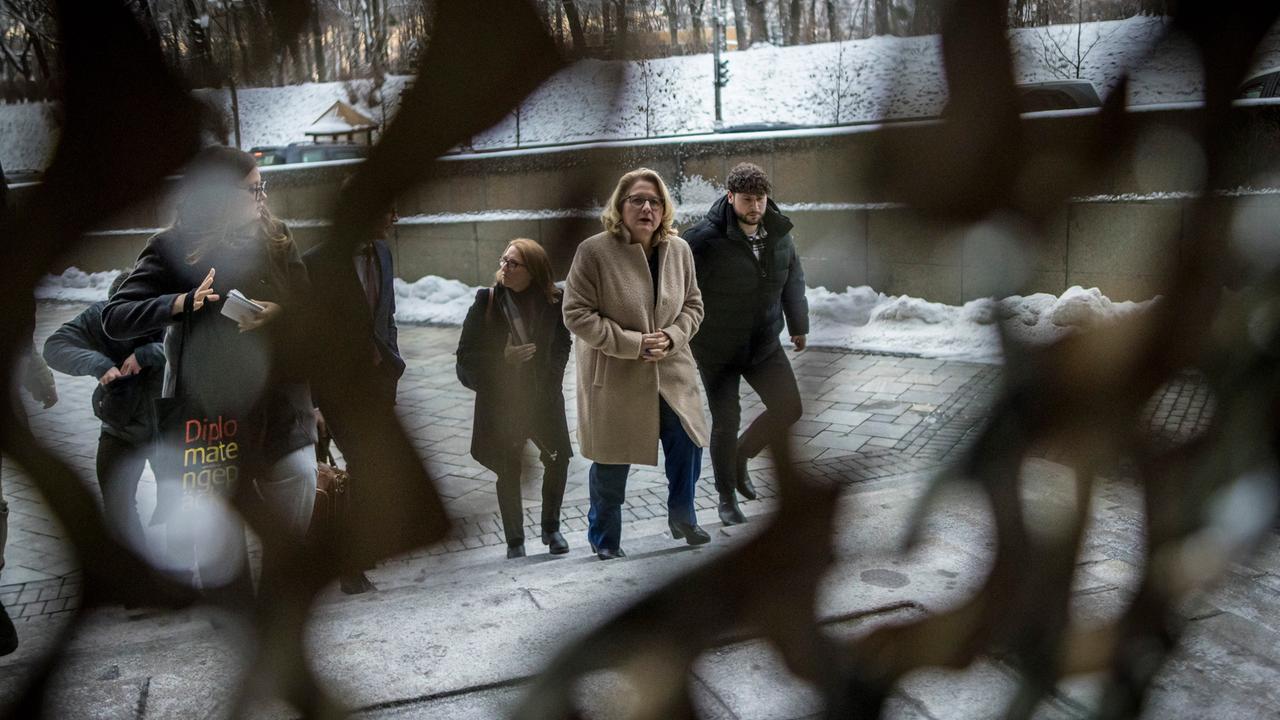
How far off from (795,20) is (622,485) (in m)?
2.81

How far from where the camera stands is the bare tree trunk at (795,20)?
487 mm

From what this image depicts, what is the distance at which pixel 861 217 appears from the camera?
1.65 feet

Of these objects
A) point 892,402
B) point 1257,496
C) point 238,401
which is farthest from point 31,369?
point 892,402

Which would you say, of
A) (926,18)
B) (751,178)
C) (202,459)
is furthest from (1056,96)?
(202,459)

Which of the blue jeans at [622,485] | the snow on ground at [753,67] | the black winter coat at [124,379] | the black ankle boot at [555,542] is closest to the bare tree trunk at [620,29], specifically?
the snow on ground at [753,67]

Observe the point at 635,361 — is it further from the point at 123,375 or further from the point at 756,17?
the point at 756,17

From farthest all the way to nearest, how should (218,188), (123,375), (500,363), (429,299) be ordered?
(500,363)
(123,375)
(429,299)
(218,188)

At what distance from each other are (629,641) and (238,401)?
41 centimetres

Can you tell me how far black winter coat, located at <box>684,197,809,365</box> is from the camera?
A: 10.4ft

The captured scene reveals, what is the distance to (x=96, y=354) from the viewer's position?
8.21 feet

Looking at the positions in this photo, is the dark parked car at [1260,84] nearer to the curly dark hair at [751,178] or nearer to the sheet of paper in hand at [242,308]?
the curly dark hair at [751,178]

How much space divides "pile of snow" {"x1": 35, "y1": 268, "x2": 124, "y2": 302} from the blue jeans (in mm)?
2677

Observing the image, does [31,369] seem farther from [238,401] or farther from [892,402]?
[892,402]

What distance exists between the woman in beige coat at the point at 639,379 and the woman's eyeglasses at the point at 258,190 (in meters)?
2.13
